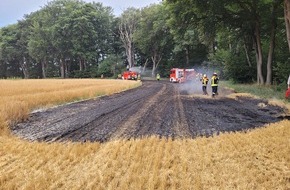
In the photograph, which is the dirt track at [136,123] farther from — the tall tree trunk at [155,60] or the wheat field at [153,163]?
the tall tree trunk at [155,60]

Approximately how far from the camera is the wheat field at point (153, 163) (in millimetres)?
4977

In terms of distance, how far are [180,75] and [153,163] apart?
42.9 meters

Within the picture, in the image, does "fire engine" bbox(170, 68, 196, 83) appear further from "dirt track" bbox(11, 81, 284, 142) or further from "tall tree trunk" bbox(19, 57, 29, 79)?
"tall tree trunk" bbox(19, 57, 29, 79)

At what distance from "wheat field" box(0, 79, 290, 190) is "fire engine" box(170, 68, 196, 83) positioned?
39.6 metres

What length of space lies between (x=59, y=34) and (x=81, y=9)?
7.98 metres

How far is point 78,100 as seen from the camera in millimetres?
19203

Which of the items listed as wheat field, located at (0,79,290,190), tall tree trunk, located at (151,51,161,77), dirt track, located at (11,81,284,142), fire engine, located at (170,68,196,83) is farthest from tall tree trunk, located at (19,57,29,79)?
wheat field, located at (0,79,290,190)

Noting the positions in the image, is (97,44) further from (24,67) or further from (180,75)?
(180,75)

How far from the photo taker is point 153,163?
592 centimetres

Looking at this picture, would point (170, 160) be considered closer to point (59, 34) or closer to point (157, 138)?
point (157, 138)

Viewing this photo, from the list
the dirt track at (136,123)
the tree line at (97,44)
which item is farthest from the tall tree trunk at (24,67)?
the dirt track at (136,123)

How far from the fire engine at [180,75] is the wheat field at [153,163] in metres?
39.6

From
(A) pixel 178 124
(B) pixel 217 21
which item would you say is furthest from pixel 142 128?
(B) pixel 217 21

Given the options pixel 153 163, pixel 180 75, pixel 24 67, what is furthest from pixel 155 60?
pixel 153 163
